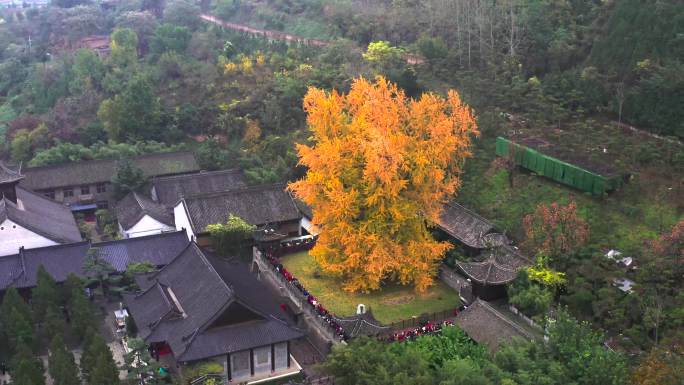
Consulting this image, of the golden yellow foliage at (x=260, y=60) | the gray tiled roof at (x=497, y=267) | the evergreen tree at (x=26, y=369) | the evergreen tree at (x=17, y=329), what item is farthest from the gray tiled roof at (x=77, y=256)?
the golden yellow foliage at (x=260, y=60)

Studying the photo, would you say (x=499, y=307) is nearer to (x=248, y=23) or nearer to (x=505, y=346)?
(x=505, y=346)

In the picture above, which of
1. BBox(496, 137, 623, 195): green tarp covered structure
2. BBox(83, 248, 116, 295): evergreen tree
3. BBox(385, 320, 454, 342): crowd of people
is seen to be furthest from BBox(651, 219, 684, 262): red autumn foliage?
BBox(83, 248, 116, 295): evergreen tree

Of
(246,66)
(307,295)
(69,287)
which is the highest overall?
(246,66)

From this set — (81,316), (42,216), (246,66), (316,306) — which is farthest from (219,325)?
(246,66)

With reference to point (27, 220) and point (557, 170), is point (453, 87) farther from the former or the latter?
point (27, 220)

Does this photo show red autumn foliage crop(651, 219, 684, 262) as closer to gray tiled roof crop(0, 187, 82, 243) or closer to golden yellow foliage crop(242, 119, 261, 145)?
gray tiled roof crop(0, 187, 82, 243)

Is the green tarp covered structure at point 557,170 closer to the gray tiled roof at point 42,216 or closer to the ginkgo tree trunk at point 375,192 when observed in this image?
the ginkgo tree trunk at point 375,192
